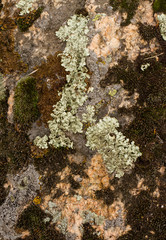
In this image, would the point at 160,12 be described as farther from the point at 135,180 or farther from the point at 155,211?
the point at 155,211

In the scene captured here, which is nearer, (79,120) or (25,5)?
(79,120)

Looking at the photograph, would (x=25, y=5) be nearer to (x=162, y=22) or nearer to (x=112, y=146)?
(x=162, y=22)

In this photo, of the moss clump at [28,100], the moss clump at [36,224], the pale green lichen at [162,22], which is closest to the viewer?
the pale green lichen at [162,22]

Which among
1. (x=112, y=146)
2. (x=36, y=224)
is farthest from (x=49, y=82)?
(x=36, y=224)

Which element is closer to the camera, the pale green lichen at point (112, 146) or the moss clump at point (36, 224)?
the pale green lichen at point (112, 146)

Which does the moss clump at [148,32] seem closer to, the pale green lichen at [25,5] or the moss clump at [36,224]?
the pale green lichen at [25,5]

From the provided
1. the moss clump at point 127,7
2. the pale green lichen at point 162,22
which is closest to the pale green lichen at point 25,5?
the moss clump at point 127,7

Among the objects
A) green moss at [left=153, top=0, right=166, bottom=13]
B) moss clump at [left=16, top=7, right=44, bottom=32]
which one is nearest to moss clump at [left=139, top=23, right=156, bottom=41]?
green moss at [left=153, top=0, right=166, bottom=13]
